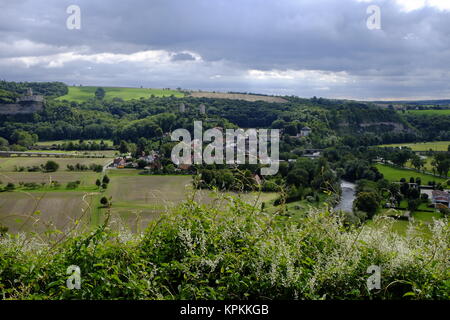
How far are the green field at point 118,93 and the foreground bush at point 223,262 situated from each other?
130 m

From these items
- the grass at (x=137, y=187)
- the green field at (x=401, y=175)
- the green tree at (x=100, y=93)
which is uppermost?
the green tree at (x=100, y=93)

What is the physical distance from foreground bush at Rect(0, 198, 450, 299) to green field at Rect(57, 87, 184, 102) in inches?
5107

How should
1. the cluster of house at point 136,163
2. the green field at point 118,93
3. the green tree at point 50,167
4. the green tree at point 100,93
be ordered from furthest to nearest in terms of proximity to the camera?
the green tree at point 100,93
the green field at point 118,93
the cluster of house at point 136,163
the green tree at point 50,167

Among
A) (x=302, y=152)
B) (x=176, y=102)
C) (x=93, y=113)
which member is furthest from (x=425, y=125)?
A: (x=93, y=113)

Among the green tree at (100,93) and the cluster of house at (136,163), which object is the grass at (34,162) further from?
the green tree at (100,93)

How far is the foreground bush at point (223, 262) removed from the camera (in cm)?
358

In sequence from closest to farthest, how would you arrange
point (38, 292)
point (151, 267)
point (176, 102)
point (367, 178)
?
point (38, 292)
point (151, 267)
point (367, 178)
point (176, 102)

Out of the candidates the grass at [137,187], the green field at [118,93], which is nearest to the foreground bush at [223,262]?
the grass at [137,187]

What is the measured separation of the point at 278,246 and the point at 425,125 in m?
107

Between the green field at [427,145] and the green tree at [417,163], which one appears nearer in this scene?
the green tree at [417,163]

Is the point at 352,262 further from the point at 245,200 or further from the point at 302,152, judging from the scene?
the point at 302,152

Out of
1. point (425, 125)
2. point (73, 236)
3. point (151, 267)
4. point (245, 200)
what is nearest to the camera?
point (151, 267)

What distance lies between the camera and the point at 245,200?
4988mm
